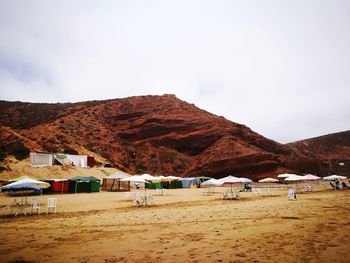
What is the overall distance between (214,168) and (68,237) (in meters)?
48.7

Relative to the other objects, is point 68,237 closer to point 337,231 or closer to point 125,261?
point 125,261

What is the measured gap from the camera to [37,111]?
63125 millimetres

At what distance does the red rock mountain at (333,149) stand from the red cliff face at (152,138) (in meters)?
10.8

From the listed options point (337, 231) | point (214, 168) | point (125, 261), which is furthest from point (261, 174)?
point (125, 261)

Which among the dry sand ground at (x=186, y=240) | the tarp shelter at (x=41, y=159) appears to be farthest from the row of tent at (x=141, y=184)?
the dry sand ground at (x=186, y=240)

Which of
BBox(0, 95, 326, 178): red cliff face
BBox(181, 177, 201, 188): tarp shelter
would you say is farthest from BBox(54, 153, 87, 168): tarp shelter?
BBox(181, 177, 201, 188): tarp shelter

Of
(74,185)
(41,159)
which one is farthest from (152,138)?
(74,185)

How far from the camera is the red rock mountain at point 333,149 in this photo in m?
66.9

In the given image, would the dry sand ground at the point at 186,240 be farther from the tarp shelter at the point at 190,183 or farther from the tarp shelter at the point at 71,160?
the tarp shelter at the point at 190,183

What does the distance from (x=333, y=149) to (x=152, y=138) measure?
179ft

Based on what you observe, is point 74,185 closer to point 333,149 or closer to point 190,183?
point 190,183

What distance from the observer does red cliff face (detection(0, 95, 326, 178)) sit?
53.5m

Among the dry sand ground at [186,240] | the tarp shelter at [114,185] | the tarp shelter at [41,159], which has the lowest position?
the dry sand ground at [186,240]

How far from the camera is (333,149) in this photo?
80750 mm
